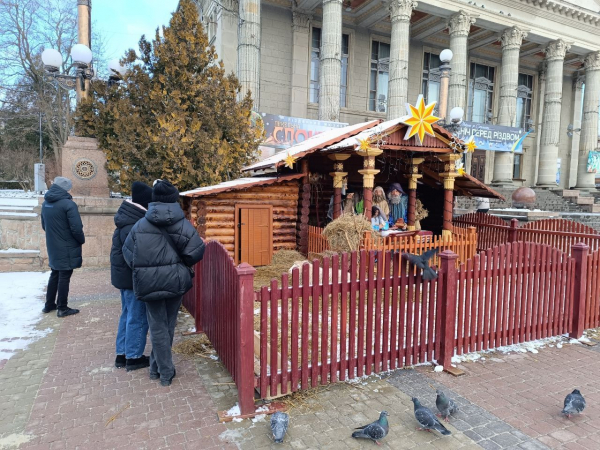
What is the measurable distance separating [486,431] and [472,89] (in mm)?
30024

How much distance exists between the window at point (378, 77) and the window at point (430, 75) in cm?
350

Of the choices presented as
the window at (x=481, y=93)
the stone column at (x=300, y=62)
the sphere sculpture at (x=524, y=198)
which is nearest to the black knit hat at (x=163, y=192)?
the stone column at (x=300, y=62)

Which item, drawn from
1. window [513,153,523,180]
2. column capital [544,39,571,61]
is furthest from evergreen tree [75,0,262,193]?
window [513,153,523,180]

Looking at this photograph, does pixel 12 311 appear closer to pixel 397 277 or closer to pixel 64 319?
pixel 64 319

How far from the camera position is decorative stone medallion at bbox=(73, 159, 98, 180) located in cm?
1064

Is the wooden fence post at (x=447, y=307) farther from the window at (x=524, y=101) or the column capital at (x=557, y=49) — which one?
the window at (x=524, y=101)

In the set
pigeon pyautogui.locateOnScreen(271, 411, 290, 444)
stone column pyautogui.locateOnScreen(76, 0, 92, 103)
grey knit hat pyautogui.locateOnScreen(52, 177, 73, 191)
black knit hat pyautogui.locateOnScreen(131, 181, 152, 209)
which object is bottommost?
pigeon pyautogui.locateOnScreen(271, 411, 290, 444)

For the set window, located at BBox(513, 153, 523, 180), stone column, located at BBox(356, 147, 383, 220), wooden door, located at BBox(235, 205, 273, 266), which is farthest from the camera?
window, located at BBox(513, 153, 523, 180)

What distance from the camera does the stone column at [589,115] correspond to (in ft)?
89.2

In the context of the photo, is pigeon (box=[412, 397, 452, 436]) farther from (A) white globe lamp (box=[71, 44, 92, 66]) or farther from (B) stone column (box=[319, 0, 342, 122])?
(B) stone column (box=[319, 0, 342, 122])

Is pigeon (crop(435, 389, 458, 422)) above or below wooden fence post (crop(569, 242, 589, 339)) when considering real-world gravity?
below

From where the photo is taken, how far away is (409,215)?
455 inches

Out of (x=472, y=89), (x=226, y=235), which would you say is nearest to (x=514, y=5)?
(x=472, y=89)

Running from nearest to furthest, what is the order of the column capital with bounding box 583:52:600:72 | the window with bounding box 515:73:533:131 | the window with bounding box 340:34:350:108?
the window with bounding box 340:34:350:108 < the column capital with bounding box 583:52:600:72 < the window with bounding box 515:73:533:131
